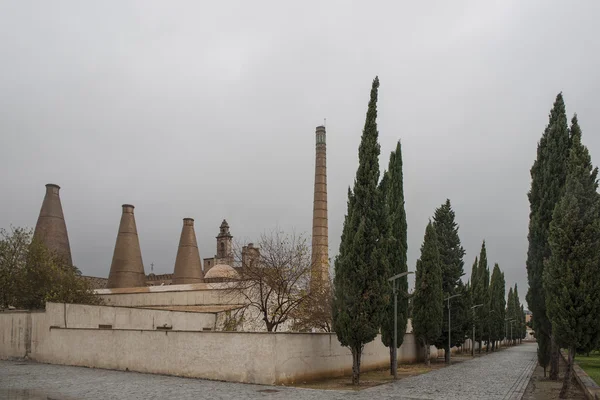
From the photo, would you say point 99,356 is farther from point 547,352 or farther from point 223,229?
point 223,229

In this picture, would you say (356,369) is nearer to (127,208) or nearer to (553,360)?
(553,360)

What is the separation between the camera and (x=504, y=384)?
60.6ft

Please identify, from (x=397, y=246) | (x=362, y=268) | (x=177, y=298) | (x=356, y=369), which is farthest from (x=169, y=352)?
(x=177, y=298)

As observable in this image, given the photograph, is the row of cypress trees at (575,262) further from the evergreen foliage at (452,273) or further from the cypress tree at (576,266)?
the evergreen foliage at (452,273)

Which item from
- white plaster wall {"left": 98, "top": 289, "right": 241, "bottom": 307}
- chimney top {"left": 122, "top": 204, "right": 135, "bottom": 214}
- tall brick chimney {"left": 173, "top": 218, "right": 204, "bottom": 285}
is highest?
chimney top {"left": 122, "top": 204, "right": 135, "bottom": 214}

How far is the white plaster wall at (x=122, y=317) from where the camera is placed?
2438 centimetres

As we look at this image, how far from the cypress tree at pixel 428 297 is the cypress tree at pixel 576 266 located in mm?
15375

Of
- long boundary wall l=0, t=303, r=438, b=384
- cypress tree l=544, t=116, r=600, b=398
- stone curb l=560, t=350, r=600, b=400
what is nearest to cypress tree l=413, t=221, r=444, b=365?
long boundary wall l=0, t=303, r=438, b=384

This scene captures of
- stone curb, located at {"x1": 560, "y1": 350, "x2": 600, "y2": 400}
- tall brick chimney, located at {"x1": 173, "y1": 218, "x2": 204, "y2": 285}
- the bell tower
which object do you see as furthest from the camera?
the bell tower

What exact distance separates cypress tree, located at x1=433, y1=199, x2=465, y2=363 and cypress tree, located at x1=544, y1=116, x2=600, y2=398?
20.8 m

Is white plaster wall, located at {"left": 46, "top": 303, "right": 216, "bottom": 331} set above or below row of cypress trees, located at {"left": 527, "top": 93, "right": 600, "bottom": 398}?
below

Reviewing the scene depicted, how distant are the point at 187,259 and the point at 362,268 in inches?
1492

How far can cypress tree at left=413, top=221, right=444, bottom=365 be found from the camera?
1165 inches

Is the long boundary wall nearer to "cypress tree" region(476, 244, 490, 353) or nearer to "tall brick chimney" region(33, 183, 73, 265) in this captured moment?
"tall brick chimney" region(33, 183, 73, 265)
